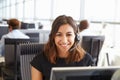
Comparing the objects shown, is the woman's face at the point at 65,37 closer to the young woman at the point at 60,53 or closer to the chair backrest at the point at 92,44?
the young woman at the point at 60,53

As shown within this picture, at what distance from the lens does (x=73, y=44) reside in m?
1.78

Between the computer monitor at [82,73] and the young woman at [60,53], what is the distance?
2.10 ft

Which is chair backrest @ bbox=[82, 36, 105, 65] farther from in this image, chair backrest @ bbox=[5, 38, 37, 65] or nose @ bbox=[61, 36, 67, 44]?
nose @ bbox=[61, 36, 67, 44]

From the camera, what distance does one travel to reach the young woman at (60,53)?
169 centimetres

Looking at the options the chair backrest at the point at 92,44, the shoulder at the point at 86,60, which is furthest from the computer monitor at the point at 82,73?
the chair backrest at the point at 92,44

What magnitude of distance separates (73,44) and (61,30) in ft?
0.51

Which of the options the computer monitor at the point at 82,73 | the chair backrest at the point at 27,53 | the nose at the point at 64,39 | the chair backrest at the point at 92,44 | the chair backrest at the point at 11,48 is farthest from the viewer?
the chair backrest at the point at 92,44

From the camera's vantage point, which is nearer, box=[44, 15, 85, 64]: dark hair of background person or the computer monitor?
the computer monitor

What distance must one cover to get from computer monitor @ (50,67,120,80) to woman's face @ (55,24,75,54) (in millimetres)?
619

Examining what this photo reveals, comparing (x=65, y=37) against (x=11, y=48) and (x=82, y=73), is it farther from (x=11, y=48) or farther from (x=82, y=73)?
(x=11, y=48)

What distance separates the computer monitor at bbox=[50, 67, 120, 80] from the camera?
995 mm

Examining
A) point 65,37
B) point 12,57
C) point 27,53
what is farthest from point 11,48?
point 65,37

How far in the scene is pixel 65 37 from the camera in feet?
5.41

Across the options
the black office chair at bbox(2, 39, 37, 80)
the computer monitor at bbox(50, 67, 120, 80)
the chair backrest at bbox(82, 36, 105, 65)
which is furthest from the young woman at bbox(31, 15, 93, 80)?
the chair backrest at bbox(82, 36, 105, 65)
